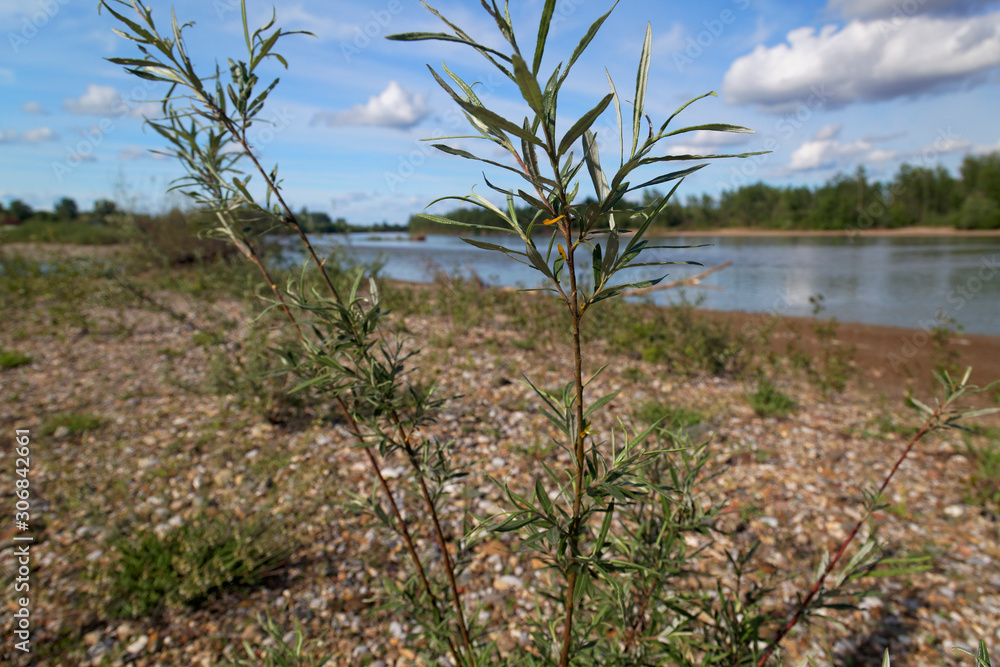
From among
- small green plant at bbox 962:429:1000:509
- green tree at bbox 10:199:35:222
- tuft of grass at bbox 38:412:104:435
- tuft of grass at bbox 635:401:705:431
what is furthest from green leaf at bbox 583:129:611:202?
green tree at bbox 10:199:35:222

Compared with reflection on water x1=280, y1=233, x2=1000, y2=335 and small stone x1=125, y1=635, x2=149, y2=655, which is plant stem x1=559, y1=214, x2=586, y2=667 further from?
reflection on water x1=280, y1=233, x2=1000, y2=335

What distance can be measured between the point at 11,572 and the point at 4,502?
979 millimetres

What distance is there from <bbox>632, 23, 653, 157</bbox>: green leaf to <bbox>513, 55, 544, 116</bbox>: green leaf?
0.15 m

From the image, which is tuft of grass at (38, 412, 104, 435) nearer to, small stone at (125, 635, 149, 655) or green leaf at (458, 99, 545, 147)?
small stone at (125, 635, 149, 655)

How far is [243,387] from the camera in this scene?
454 cm

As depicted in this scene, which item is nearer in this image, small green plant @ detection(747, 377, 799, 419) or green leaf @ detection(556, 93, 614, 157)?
green leaf @ detection(556, 93, 614, 157)

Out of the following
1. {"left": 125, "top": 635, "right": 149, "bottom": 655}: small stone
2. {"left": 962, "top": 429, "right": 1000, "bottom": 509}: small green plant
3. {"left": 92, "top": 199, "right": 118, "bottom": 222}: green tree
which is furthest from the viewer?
{"left": 92, "top": 199, "right": 118, "bottom": 222}: green tree

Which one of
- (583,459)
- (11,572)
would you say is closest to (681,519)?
(583,459)

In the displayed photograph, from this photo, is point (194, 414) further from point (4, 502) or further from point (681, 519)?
point (681, 519)

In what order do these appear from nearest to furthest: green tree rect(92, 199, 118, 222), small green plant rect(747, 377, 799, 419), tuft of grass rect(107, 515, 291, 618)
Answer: tuft of grass rect(107, 515, 291, 618), small green plant rect(747, 377, 799, 419), green tree rect(92, 199, 118, 222)

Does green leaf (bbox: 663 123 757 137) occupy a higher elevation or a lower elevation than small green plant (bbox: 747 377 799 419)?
higher

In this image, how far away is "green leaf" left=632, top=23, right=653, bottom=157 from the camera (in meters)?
0.67

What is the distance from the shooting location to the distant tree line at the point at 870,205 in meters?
42.2

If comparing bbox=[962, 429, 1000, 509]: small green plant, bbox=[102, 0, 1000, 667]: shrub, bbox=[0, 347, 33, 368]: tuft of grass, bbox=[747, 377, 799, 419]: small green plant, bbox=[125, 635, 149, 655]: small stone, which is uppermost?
bbox=[102, 0, 1000, 667]: shrub
